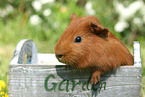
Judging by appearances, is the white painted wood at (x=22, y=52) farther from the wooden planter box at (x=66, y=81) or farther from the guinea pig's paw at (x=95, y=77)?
the guinea pig's paw at (x=95, y=77)

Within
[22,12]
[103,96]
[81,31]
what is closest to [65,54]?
[81,31]

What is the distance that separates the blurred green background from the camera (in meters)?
4.83

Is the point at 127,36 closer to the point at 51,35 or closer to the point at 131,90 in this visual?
the point at 51,35

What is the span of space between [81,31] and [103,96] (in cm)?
65

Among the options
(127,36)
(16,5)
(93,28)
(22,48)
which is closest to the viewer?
(93,28)

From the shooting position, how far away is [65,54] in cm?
149

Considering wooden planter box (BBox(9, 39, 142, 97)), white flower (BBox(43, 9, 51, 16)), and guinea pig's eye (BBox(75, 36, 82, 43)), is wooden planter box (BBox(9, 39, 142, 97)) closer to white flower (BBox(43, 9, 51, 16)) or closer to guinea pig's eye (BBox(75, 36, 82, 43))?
guinea pig's eye (BBox(75, 36, 82, 43))

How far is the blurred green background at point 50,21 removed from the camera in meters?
4.83

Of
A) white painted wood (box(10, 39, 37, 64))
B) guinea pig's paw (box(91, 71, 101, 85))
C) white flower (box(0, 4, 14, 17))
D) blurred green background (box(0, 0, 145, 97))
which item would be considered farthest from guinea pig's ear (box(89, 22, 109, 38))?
white flower (box(0, 4, 14, 17))

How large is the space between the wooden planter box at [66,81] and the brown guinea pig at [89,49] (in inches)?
4.8

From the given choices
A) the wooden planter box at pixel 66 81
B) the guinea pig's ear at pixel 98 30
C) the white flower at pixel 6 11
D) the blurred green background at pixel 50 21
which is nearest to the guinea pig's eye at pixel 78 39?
the guinea pig's ear at pixel 98 30

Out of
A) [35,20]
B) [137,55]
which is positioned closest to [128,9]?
[35,20]

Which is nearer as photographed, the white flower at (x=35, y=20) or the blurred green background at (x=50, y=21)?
the blurred green background at (x=50, y=21)

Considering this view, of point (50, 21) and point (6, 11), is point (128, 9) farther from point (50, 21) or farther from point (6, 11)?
point (6, 11)
